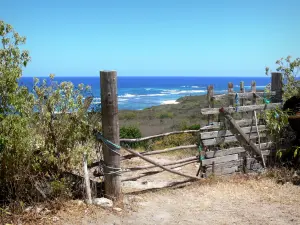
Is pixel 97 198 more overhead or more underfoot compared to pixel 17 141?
more underfoot

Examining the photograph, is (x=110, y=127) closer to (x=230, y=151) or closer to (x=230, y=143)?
(x=230, y=151)

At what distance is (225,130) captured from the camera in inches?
281

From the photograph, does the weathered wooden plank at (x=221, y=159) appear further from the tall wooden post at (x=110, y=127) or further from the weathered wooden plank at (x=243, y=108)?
the tall wooden post at (x=110, y=127)

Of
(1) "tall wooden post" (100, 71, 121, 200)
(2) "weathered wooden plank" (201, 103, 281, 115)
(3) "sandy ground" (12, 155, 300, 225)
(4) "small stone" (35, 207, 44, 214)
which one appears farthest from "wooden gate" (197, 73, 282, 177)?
(4) "small stone" (35, 207, 44, 214)

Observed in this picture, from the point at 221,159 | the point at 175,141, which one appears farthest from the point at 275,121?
the point at 175,141

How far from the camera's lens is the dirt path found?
5254 mm

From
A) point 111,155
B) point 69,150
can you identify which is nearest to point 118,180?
point 111,155

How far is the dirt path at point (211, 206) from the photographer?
17.2 ft

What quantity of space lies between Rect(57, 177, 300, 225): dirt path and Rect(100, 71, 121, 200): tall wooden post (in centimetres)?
42

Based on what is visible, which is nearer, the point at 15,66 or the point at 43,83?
the point at 15,66

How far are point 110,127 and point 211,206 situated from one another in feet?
7.47

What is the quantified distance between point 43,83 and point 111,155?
168 centimetres

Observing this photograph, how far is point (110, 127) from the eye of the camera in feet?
18.7

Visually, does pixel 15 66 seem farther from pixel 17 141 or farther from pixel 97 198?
→ pixel 97 198
